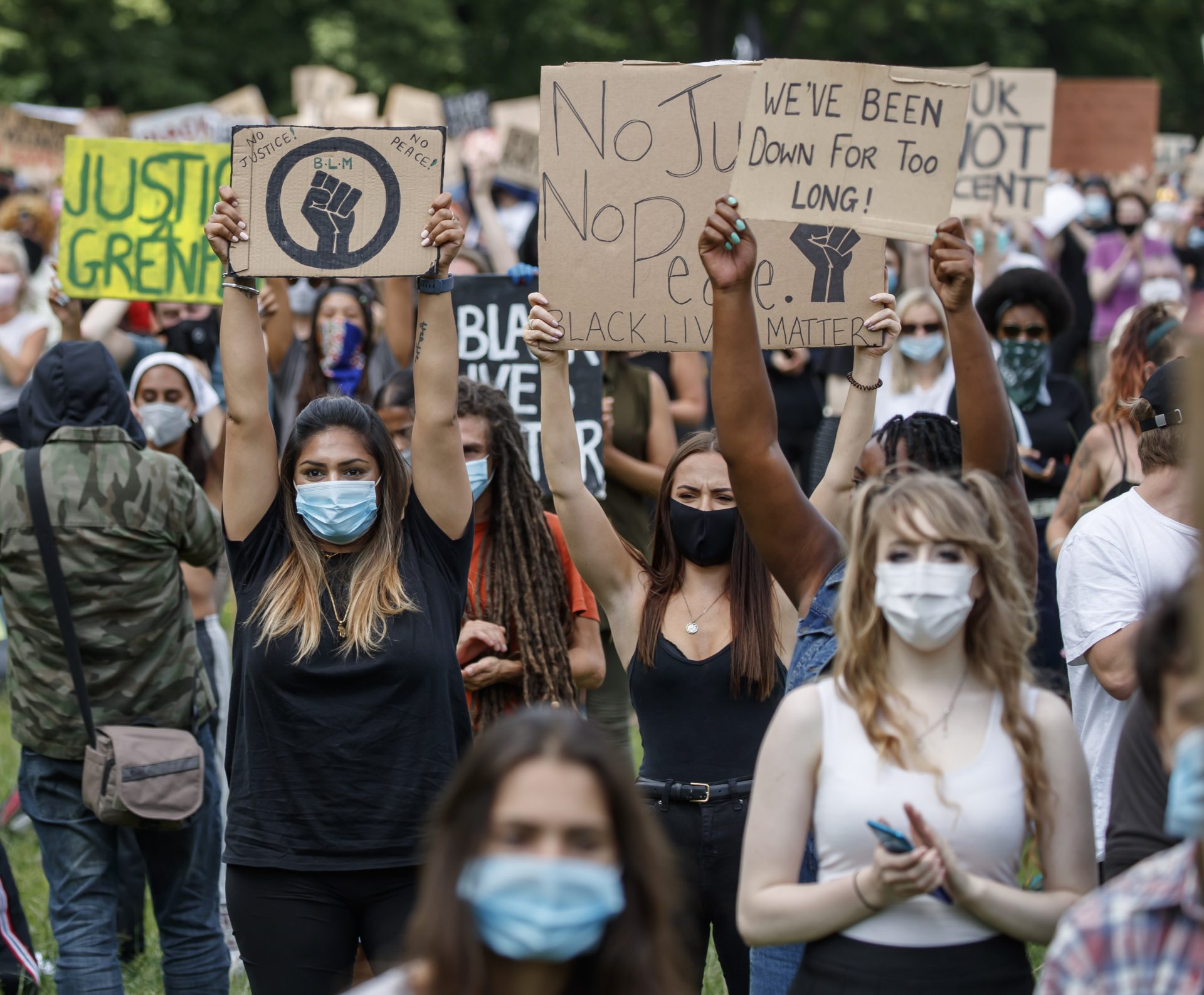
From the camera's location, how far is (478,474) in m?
4.70

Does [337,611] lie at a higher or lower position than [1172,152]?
lower

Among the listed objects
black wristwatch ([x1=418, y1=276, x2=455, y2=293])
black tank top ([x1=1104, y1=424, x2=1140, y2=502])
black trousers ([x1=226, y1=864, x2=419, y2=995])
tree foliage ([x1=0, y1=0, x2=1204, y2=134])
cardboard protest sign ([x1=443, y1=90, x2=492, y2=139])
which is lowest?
black trousers ([x1=226, y1=864, x2=419, y2=995])

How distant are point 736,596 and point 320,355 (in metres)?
3.33

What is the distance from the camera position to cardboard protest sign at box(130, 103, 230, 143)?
1216 cm

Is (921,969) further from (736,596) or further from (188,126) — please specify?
(188,126)

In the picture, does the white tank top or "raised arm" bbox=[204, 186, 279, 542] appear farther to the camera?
"raised arm" bbox=[204, 186, 279, 542]

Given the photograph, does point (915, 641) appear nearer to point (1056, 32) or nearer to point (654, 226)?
point (654, 226)

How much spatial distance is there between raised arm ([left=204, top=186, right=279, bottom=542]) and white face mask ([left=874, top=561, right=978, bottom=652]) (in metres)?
1.67

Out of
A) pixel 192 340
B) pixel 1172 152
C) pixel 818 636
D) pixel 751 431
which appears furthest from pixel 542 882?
pixel 1172 152

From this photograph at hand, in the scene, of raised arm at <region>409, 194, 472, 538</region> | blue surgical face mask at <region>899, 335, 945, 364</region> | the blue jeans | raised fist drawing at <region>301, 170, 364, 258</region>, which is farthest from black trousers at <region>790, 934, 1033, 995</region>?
blue surgical face mask at <region>899, 335, 945, 364</region>

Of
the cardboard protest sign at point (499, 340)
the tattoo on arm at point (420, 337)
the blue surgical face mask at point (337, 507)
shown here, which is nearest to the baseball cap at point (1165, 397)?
the tattoo on arm at point (420, 337)

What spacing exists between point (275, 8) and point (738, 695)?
27.2 m

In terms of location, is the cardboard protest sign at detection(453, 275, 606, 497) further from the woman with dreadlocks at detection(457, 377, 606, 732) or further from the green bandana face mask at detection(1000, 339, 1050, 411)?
the green bandana face mask at detection(1000, 339, 1050, 411)

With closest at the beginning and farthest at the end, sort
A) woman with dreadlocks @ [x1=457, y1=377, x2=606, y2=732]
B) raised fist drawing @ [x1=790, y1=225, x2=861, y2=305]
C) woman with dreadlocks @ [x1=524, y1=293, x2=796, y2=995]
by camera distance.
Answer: woman with dreadlocks @ [x1=524, y1=293, x2=796, y2=995] → raised fist drawing @ [x1=790, y1=225, x2=861, y2=305] → woman with dreadlocks @ [x1=457, y1=377, x2=606, y2=732]
